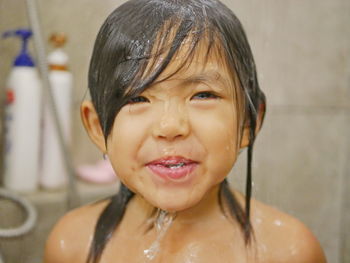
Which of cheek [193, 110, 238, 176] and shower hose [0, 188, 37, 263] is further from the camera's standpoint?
shower hose [0, 188, 37, 263]

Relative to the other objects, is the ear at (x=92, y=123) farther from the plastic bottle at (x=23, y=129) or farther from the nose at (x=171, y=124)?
the plastic bottle at (x=23, y=129)

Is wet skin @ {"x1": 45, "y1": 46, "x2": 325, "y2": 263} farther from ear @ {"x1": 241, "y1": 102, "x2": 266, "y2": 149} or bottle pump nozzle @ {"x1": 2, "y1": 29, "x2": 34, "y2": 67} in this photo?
bottle pump nozzle @ {"x1": 2, "y1": 29, "x2": 34, "y2": 67}

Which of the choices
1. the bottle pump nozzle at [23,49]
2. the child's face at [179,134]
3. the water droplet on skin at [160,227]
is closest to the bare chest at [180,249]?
the water droplet on skin at [160,227]

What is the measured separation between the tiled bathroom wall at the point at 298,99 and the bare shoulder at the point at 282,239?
0.06 metres

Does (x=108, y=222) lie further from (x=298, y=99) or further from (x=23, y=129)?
(x=298, y=99)

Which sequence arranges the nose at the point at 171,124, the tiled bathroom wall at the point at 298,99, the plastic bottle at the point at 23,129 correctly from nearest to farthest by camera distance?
the nose at the point at 171,124 → the tiled bathroom wall at the point at 298,99 → the plastic bottle at the point at 23,129

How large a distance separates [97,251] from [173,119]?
286mm

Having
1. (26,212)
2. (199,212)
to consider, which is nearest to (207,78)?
(199,212)

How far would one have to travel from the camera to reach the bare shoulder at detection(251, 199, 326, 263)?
23.8 inches

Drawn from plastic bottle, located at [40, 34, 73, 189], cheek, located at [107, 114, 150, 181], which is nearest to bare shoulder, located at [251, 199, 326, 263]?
cheek, located at [107, 114, 150, 181]

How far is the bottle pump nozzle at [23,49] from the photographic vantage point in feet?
2.22

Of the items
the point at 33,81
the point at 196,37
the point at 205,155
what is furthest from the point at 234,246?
the point at 33,81

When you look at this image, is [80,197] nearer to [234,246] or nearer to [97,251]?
[97,251]

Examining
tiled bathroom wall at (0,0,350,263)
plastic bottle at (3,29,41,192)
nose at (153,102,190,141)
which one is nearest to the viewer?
Answer: nose at (153,102,190,141)
